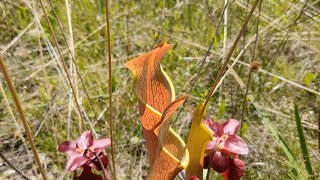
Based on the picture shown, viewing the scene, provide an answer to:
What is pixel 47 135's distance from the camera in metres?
1.38

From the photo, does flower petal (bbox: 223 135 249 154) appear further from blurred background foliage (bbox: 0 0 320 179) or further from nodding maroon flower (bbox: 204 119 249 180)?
blurred background foliage (bbox: 0 0 320 179)

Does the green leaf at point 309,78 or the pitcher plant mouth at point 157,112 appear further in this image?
the green leaf at point 309,78

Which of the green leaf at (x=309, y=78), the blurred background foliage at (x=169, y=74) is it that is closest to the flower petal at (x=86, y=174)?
the blurred background foliage at (x=169, y=74)

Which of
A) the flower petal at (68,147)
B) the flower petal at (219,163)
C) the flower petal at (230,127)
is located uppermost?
the flower petal at (230,127)

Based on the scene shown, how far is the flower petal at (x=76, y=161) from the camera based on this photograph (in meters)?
0.59

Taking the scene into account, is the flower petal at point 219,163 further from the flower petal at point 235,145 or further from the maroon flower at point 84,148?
the maroon flower at point 84,148

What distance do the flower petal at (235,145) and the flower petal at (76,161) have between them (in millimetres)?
196

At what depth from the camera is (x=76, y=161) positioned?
0.61 meters

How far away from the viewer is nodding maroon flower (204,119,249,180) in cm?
58

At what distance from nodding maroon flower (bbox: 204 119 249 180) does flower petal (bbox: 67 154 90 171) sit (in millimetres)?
172

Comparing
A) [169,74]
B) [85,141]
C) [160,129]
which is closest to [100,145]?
[85,141]

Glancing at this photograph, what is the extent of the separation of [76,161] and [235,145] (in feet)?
0.73

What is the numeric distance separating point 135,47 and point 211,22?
0.31 m

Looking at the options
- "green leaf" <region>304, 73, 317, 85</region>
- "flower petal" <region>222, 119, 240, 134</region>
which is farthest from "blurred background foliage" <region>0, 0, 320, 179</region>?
"flower petal" <region>222, 119, 240, 134</region>
